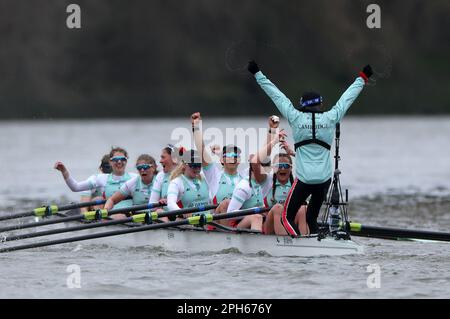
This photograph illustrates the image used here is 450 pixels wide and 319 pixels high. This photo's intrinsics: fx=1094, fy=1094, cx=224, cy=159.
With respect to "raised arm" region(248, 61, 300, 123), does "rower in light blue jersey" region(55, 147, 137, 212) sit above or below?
below

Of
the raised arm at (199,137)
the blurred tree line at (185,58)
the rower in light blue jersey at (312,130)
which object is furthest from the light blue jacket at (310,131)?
the blurred tree line at (185,58)

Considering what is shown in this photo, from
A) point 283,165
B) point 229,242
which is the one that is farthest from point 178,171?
point 283,165

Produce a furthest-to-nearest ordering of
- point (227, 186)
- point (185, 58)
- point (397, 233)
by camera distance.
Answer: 1. point (185, 58)
2. point (227, 186)
3. point (397, 233)

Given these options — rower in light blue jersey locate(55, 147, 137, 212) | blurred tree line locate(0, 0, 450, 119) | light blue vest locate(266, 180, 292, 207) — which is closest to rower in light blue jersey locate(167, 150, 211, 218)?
light blue vest locate(266, 180, 292, 207)

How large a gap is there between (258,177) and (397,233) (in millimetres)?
2211

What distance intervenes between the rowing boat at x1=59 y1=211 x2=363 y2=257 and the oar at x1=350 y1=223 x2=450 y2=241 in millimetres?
234

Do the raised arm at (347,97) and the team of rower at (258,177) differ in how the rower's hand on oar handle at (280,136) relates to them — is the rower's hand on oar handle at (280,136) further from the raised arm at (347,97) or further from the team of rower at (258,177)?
the raised arm at (347,97)

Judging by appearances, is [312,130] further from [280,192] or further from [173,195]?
[173,195]

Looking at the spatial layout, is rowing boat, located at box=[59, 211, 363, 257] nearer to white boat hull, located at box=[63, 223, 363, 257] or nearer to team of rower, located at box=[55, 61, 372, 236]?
white boat hull, located at box=[63, 223, 363, 257]

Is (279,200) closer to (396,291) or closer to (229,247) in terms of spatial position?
(229,247)

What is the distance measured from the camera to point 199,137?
15953 mm

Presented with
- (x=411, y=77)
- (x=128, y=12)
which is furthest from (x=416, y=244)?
(x=128, y=12)

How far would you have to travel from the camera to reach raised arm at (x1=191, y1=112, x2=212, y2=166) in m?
15.5
